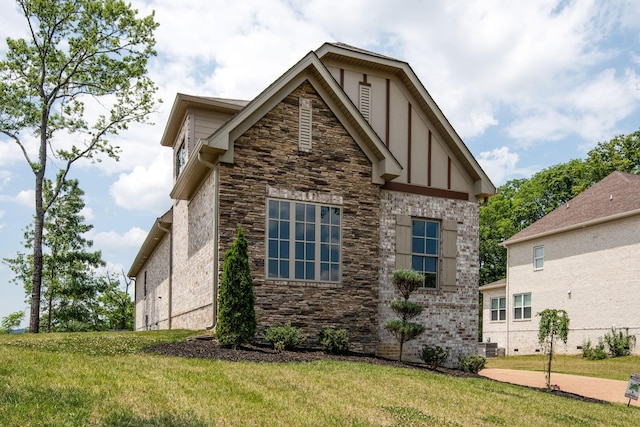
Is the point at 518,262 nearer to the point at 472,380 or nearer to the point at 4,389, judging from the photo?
the point at 472,380

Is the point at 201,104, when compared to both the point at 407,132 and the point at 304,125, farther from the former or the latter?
the point at 407,132

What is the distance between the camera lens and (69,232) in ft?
117

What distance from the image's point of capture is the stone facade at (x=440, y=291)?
16.2 m

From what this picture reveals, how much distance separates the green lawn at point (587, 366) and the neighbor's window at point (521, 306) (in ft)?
12.0

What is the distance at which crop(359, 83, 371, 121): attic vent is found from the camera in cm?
1725

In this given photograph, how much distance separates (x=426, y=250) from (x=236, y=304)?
21.6 ft

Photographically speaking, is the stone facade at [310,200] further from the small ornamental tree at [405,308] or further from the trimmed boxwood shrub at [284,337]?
the small ornamental tree at [405,308]

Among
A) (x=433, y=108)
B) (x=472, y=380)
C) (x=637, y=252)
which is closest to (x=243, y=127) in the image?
(x=433, y=108)

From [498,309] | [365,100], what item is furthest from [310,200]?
[498,309]

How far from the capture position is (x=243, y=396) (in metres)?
8.32

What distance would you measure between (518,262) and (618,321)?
7.22 metres

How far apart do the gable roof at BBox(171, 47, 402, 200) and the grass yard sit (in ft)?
15.1

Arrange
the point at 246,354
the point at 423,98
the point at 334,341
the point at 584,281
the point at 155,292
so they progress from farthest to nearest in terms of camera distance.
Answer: the point at 584,281 < the point at 155,292 < the point at 423,98 < the point at 334,341 < the point at 246,354

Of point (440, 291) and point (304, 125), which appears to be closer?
point (304, 125)
